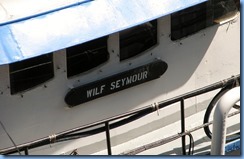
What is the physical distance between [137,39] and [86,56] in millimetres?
631

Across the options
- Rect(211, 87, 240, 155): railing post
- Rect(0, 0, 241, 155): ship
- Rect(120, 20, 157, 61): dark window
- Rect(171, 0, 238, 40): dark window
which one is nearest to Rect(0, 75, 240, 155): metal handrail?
Rect(0, 0, 241, 155): ship

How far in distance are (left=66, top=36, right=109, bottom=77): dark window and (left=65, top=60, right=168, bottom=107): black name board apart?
7.0 inches

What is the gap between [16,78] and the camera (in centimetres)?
526

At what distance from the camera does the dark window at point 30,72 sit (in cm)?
523

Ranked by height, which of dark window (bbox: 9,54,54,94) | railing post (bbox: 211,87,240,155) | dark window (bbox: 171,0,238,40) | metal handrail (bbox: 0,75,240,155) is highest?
dark window (bbox: 171,0,238,40)

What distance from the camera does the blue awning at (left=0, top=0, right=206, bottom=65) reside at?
4664mm

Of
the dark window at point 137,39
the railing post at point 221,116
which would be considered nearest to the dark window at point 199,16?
the dark window at point 137,39

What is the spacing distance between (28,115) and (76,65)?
2.26 ft

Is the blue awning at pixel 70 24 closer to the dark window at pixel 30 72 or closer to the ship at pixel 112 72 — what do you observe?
the ship at pixel 112 72

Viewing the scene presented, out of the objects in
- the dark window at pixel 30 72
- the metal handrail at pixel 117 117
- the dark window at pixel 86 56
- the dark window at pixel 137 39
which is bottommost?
the metal handrail at pixel 117 117

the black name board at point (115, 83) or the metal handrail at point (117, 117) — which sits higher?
the black name board at point (115, 83)

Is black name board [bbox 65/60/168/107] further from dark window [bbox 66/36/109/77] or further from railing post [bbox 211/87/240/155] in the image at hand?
railing post [bbox 211/87/240/155]

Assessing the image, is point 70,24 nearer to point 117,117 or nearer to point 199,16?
point 117,117

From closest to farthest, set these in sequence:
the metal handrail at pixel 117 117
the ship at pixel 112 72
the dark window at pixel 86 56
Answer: the metal handrail at pixel 117 117 < the ship at pixel 112 72 < the dark window at pixel 86 56
